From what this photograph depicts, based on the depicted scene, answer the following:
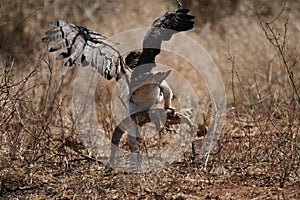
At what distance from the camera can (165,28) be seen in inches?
132

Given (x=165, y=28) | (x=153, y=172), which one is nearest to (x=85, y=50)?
(x=165, y=28)

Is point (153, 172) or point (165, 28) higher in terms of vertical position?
point (165, 28)

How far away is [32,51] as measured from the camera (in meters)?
6.78

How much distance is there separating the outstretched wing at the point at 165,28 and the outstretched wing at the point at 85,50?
0.24 meters

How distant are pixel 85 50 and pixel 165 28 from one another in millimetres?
570

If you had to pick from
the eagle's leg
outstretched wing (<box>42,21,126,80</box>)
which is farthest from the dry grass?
outstretched wing (<box>42,21,126,80</box>)

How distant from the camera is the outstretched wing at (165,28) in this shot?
3.33 m

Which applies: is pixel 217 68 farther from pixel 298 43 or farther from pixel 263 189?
pixel 263 189

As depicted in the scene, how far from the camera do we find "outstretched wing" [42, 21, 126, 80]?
2.99 metres

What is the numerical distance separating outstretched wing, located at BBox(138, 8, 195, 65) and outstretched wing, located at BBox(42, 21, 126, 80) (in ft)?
0.79

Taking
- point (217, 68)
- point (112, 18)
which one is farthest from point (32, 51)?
point (217, 68)

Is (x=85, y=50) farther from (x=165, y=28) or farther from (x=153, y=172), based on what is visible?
(x=153, y=172)

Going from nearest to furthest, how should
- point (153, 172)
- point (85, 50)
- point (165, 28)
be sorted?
point (85, 50), point (165, 28), point (153, 172)

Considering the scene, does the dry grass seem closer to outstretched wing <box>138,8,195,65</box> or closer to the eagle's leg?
the eagle's leg
